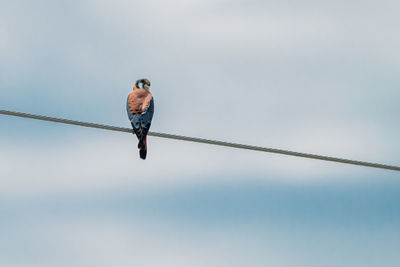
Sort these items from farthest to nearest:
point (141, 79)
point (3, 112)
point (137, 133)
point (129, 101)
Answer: point (141, 79) < point (129, 101) < point (137, 133) < point (3, 112)

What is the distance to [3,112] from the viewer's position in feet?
30.9

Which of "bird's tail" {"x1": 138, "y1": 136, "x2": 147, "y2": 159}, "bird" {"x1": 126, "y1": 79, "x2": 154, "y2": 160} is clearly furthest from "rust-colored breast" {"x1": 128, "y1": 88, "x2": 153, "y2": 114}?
"bird's tail" {"x1": 138, "y1": 136, "x2": 147, "y2": 159}

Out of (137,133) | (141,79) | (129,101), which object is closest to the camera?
(137,133)

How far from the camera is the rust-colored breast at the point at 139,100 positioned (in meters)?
14.7

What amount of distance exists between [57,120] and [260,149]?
2582 mm

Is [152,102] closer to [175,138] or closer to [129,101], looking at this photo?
[129,101]

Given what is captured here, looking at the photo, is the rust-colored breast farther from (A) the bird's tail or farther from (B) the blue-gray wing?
(A) the bird's tail

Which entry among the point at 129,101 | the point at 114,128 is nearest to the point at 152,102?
the point at 129,101

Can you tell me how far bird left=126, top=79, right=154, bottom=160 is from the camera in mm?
13688

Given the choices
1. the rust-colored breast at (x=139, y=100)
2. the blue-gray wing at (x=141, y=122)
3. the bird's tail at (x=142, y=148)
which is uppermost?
the rust-colored breast at (x=139, y=100)

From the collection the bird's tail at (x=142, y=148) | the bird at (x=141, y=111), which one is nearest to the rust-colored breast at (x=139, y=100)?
the bird at (x=141, y=111)

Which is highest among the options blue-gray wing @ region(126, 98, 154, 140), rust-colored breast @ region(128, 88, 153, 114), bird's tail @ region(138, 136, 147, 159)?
rust-colored breast @ region(128, 88, 153, 114)

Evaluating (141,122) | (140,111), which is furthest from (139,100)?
(141,122)

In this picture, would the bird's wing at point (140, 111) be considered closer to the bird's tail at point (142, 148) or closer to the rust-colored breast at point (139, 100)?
the rust-colored breast at point (139, 100)
